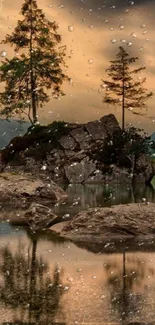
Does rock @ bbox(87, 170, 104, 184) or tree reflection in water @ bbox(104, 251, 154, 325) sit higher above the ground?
tree reflection in water @ bbox(104, 251, 154, 325)

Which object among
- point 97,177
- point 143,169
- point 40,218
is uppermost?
point 143,169

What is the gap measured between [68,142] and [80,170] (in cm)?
313

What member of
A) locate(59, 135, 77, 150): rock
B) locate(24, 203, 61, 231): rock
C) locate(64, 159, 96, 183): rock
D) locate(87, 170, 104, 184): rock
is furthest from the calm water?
locate(59, 135, 77, 150): rock

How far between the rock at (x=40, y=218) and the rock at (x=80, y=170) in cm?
2519

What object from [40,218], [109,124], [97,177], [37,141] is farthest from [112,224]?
[37,141]

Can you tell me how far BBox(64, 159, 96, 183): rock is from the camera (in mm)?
42247

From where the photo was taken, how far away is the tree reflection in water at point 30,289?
6758 millimetres

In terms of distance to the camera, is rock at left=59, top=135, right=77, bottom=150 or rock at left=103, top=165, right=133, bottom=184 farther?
rock at left=59, top=135, right=77, bottom=150

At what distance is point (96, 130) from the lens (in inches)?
1777

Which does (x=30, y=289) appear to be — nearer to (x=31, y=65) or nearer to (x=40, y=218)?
(x=40, y=218)

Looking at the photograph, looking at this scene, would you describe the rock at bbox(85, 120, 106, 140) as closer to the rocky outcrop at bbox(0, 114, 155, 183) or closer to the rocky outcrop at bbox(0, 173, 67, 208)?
the rocky outcrop at bbox(0, 114, 155, 183)

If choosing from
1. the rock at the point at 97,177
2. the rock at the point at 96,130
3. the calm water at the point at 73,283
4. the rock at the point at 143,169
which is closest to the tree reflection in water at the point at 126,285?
the calm water at the point at 73,283

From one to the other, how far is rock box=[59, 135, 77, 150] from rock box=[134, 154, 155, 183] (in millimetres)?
5712

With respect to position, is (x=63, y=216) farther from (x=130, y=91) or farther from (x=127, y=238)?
(x=130, y=91)
